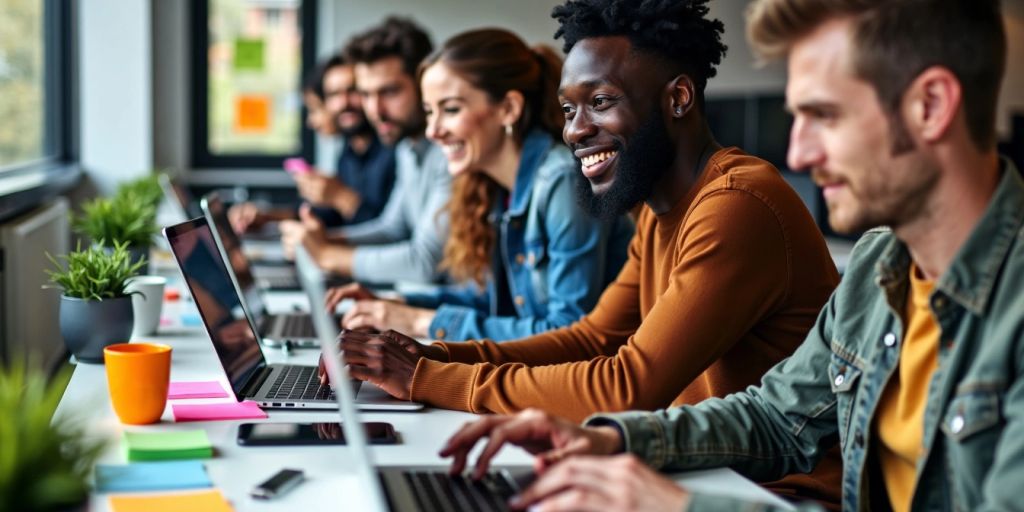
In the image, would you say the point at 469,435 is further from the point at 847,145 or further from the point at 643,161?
the point at 643,161

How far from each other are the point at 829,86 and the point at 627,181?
2.02 feet

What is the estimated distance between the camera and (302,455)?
1336mm

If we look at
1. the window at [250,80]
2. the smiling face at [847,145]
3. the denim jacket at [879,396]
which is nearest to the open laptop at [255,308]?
the denim jacket at [879,396]

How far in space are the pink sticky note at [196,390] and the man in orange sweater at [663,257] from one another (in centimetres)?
21

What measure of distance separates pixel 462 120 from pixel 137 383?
135cm

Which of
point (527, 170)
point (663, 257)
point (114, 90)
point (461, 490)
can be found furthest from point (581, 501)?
point (114, 90)

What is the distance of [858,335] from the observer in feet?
4.36

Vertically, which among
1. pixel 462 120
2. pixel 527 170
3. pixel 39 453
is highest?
pixel 462 120

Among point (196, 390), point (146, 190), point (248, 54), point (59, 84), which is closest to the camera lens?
point (196, 390)

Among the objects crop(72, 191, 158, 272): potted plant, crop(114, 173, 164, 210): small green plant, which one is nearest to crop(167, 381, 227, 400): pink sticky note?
crop(72, 191, 158, 272): potted plant

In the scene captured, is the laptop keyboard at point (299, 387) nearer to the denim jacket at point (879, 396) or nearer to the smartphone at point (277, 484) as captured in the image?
the smartphone at point (277, 484)

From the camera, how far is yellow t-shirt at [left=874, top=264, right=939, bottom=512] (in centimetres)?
122

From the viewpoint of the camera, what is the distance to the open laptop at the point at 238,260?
2.33 meters

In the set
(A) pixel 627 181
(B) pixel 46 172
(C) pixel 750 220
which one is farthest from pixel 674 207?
(B) pixel 46 172
